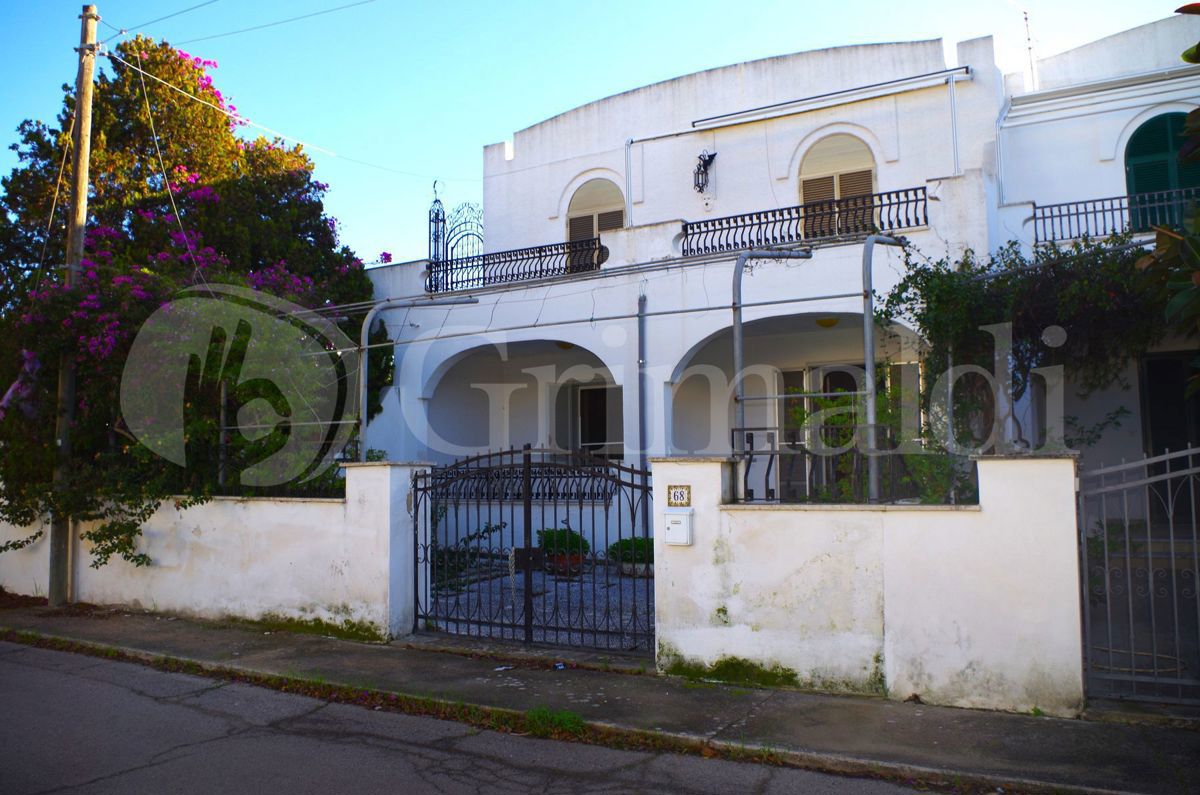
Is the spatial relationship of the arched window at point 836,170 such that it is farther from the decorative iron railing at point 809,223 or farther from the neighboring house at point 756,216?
the decorative iron railing at point 809,223

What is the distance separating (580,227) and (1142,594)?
39.2 feet

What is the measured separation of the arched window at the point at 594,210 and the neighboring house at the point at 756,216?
0.04 m

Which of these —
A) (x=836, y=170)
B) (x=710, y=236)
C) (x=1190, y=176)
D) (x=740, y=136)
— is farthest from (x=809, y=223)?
(x=1190, y=176)

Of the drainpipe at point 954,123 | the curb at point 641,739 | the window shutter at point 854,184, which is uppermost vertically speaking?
the drainpipe at point 954,123

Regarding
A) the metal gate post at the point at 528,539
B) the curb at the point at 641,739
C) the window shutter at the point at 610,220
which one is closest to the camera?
the curb at the point at 641,739

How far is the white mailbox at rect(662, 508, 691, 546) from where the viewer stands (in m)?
7.02

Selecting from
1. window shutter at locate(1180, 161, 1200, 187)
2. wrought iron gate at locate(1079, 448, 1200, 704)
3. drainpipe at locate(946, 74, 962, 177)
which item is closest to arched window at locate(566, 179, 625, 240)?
drainpipe at locate(946, 74, 962, 177)

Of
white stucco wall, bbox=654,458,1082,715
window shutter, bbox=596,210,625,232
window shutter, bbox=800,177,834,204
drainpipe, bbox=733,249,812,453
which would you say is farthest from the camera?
window shutter, bbox=596,210,625,232

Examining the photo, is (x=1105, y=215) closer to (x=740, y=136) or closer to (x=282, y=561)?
(x=740, y=136)

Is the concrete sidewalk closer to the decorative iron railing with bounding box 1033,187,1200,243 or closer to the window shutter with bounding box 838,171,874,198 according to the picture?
the decorative iron railing with bounding box 1033,187,1200,243

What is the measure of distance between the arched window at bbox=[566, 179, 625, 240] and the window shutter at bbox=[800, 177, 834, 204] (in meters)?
3.41

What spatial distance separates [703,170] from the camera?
49.4 ft

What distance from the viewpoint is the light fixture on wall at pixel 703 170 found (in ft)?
49.3

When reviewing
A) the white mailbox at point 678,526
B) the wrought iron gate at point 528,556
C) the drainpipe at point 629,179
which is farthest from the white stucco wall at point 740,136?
the white mailbox at point 678,526
